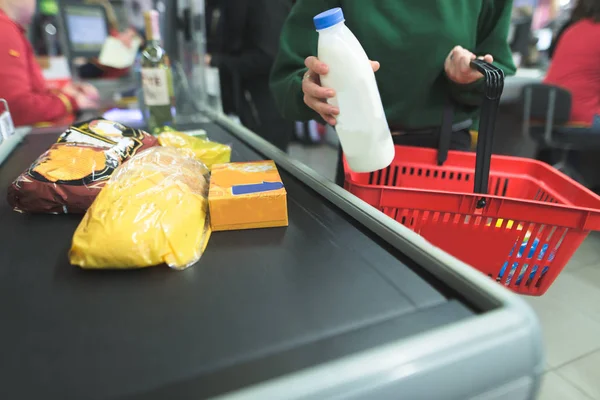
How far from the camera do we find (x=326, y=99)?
2.12 ft

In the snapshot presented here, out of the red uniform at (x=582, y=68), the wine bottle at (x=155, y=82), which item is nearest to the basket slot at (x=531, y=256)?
the wine bottle at (x=155, y=82)

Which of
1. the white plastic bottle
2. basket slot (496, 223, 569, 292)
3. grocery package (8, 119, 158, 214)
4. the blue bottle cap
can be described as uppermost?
the blue bottle cap

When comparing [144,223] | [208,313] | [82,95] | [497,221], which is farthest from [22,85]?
[497,221]

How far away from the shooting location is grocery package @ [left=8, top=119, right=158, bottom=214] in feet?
1.97

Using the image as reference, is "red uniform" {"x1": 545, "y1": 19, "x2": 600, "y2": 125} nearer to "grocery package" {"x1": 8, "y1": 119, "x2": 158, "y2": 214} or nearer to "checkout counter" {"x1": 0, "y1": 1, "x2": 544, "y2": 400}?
"checkout counter" {"x1": 0, "y1": 1, "x2": 544, "y2": 400}

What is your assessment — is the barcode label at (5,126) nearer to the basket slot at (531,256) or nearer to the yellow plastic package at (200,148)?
the yellow plastic package at (200,148)

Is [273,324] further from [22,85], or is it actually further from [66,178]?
[22,85]

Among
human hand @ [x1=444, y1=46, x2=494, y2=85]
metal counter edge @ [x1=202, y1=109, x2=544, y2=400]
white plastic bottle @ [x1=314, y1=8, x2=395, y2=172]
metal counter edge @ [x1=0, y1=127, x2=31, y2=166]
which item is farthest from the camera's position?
metal counter edge @ [x1=0, y1=127, x2=31, y2=166]

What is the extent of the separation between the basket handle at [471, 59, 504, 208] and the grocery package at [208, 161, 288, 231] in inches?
13.1

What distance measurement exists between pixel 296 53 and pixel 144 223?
593mm

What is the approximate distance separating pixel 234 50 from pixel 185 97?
1.56 ft

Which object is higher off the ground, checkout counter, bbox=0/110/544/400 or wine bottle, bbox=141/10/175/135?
wine bottle, bbox=141/10/175/135

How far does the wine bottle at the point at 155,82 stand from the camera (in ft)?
3.72

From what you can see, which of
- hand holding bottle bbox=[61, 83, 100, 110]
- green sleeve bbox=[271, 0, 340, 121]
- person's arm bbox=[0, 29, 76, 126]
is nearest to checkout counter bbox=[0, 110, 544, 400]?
green sleeve bbox=[271, 0, 340, 121]
